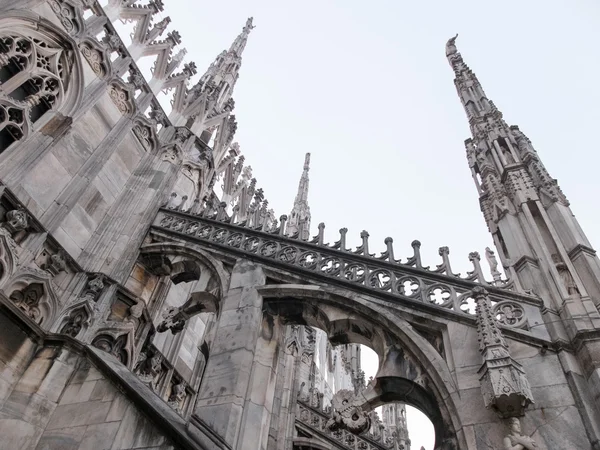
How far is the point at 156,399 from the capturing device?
5.29 meters

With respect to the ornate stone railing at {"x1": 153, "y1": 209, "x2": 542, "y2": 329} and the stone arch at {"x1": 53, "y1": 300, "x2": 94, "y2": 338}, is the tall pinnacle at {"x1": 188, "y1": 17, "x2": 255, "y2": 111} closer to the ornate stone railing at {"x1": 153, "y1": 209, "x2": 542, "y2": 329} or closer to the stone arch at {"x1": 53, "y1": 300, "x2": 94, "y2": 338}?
the ornate stone railing at {"x1": 153, "y1": 209, "x2": 542, "y2": 329}

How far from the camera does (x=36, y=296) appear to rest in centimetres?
718

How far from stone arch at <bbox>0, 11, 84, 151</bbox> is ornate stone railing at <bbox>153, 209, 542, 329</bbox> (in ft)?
9.77

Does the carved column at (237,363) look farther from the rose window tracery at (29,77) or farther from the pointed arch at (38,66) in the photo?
the pointed arch at (38,66)

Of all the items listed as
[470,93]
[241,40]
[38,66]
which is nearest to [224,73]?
[241,40]

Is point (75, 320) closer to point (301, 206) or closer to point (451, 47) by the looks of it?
point (451, 47)

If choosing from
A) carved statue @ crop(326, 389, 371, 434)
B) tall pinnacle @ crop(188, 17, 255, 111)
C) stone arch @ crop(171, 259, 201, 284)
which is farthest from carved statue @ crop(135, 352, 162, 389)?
tall pinnacle @ crop(188, 17, 255, 111)

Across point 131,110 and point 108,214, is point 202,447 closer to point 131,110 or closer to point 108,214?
point 108,214

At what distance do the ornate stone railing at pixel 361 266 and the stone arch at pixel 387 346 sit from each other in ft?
1.22

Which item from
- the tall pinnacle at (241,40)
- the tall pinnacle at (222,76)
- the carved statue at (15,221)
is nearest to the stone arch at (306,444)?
the carved statue at (15,221)

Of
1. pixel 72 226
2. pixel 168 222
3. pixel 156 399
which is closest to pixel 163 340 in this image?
pixel 168 222

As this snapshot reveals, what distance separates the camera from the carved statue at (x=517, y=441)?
4734 mm

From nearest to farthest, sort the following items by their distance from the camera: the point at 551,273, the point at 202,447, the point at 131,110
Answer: the point at 202,447
the point at 551,273
the point at 131,110

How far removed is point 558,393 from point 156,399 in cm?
435
